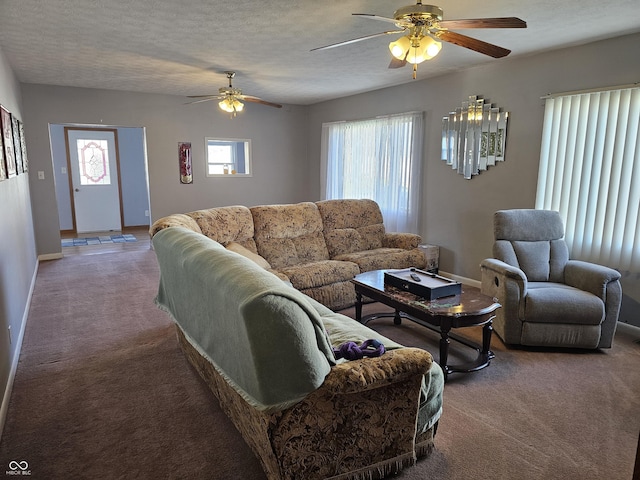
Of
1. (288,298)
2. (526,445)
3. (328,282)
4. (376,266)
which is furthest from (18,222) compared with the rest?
(526,445)

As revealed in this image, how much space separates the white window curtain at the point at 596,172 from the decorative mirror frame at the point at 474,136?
19.4 inches

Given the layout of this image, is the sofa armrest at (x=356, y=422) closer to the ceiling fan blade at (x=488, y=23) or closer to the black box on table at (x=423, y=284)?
the black box on table at (x=423, y=284)

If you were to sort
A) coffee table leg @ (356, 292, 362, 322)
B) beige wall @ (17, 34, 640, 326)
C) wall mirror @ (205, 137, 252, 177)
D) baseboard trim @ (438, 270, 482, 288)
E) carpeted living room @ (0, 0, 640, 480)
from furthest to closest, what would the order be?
wall mirror @ (205, 137, 252, 177) → baseboard trim @ (438, 270, 482, 288) → beige wall @ (17, 34, 640, 326) → coffee table leg @ (356, 292, 362, 322) → carpeted living room @ (0, 0, 640, 480)

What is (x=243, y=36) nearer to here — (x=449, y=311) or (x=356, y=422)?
(x=449, y=311)

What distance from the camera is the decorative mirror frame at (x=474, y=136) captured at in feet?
14.7

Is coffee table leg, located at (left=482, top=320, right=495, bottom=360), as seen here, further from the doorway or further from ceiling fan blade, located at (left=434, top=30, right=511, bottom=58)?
the doorway

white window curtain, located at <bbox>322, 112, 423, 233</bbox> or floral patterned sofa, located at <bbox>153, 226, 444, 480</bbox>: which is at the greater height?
white window curtain, located at <bbox>322, 112, 423, 233</bbox>

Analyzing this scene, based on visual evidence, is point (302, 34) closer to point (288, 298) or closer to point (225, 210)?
point (225, 210)

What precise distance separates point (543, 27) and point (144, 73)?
4.17 m

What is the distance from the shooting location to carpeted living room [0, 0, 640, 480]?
1.78 m

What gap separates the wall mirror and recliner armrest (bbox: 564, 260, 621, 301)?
532 cm

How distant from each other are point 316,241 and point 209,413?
237 cm

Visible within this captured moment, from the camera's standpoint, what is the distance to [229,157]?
8.24 metres

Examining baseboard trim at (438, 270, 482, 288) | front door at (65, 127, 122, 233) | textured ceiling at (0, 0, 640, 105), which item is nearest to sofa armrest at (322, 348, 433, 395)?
textured ceiling at (0, 0, 640, 105)
